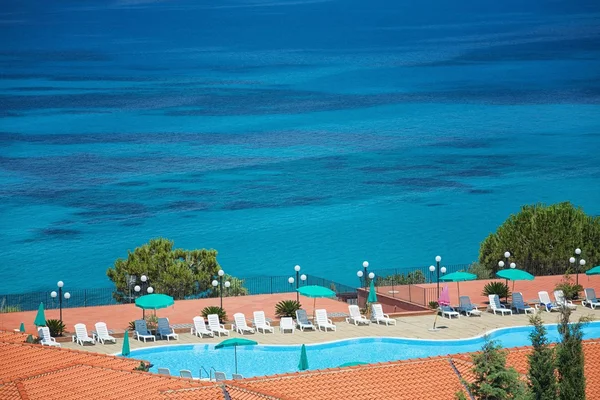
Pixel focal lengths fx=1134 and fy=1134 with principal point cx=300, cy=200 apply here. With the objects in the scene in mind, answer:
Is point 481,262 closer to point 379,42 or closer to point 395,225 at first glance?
point 395,225

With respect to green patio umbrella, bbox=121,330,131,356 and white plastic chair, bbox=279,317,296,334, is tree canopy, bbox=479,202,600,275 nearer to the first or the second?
white plastic chair, bbox=279,317,296,334

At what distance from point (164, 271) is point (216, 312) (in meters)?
7.13

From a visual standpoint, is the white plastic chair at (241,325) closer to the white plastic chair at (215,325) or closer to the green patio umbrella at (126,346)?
the white plastic chair at (215,325)

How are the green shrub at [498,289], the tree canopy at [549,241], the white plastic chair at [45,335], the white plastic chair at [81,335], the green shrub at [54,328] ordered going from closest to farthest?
the white plastic chair at [45,335] < the white plastic chair at [81,335] < the green shrub at [54,328] < the green shrub at [498,289] < the tree canopy at [549,241]

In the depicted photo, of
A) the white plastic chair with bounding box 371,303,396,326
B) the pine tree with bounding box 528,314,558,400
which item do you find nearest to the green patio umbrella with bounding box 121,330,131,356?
the white plastic chair with bounding box 371,303,396,326

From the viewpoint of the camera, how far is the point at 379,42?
474 feet

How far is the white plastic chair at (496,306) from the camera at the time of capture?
3506 centimetres

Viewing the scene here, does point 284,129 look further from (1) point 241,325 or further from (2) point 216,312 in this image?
A: (1) point 241,325

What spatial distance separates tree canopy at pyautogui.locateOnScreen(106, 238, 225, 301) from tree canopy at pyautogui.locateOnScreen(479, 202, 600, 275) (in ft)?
35.7

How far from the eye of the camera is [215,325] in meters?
32.7

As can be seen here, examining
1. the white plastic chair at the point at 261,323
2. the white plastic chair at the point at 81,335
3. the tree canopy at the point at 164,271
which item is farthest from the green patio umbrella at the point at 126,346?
the tree canopy at the point at 164,271

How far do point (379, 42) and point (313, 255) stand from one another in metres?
81.8

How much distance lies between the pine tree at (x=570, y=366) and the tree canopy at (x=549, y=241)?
2188cm

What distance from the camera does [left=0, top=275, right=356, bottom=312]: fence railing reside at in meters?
40.8
